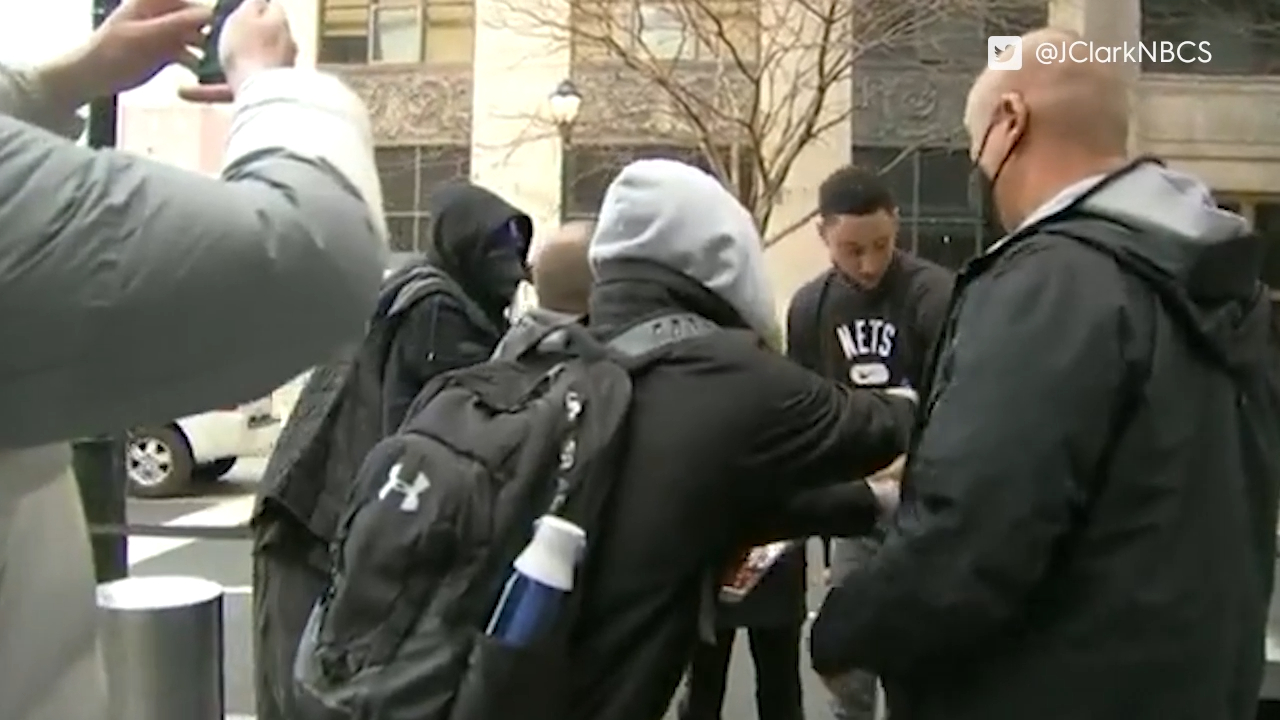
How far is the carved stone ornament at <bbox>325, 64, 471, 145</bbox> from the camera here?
72.6 ft

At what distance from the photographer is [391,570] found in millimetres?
2379

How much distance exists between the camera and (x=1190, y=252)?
2.28m

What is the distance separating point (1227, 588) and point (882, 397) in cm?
65

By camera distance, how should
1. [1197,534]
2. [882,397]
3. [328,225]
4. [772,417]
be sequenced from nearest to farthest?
[328,225]
[1197,534]
[772,417]
[882,397]

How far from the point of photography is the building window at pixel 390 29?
2294cm

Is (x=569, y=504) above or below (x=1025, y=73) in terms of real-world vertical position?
below

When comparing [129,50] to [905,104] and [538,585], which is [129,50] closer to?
[538,585]

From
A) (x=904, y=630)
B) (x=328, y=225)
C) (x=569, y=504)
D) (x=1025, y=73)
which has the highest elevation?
(x=1025, y=73)

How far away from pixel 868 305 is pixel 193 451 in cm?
1060

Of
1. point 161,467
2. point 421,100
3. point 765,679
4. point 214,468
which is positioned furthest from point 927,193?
point 765,679

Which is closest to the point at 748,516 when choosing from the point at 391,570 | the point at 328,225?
the point at 391,570

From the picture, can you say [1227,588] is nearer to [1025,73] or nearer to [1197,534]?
[1197,534]

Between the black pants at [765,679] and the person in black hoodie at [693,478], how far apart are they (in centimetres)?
218

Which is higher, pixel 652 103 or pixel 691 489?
pixel 652 103
